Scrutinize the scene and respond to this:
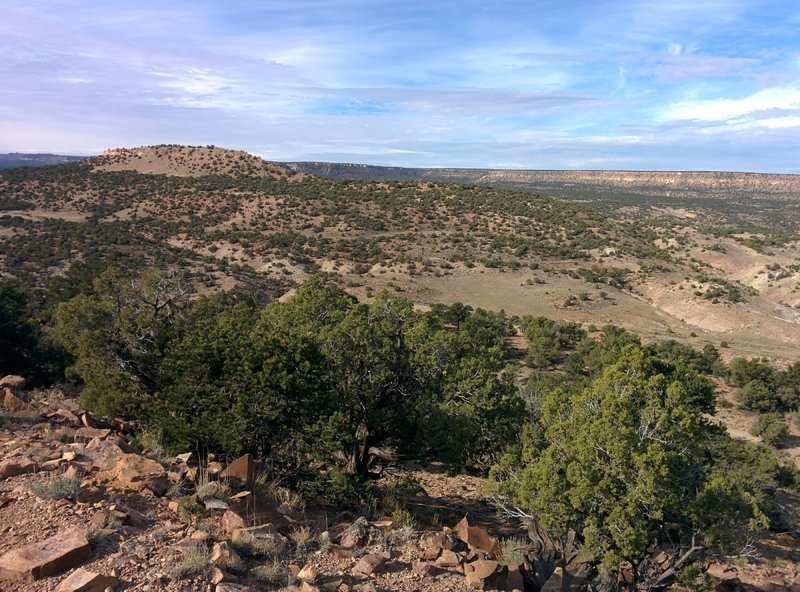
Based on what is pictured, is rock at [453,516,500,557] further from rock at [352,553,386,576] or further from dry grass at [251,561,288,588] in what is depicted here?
dry grass at [251,561,288,588]

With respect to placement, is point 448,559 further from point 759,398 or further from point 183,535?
point 759,398

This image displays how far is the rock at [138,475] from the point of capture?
314 inches

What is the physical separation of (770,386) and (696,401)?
33.4ft

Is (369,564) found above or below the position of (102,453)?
below

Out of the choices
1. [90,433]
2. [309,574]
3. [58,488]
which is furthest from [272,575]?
[90,433]

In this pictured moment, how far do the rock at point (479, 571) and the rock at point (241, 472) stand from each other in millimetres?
3960

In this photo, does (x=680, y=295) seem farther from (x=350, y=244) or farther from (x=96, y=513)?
(x=96, y=513)

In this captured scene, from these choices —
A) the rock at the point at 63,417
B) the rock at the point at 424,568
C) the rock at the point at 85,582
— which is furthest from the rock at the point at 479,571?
the rock at the point at 63,417

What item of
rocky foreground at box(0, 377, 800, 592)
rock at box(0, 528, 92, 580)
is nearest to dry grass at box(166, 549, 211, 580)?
rocky foreground at box(0, 377, 800, 592)

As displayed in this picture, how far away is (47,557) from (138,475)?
7.28ft

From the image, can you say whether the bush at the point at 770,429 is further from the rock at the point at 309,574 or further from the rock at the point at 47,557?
the rock at the point at 47,557

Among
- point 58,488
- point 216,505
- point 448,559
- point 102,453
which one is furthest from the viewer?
point 102,453

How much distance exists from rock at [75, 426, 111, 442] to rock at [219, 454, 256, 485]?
2561 mm

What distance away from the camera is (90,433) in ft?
34.4
